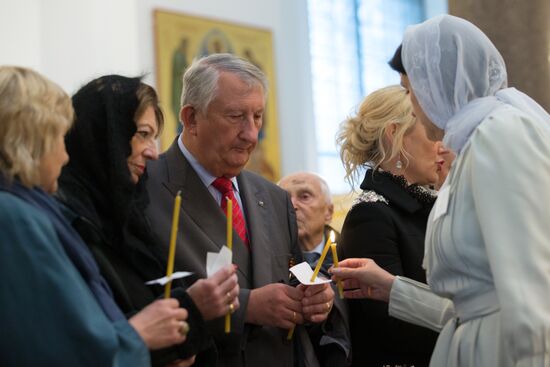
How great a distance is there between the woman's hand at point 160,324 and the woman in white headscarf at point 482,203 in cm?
91

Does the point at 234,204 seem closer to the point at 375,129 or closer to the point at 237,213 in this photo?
the point at 237,213

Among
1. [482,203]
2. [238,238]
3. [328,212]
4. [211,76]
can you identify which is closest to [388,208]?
[238,238]

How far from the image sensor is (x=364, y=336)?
12.5ft

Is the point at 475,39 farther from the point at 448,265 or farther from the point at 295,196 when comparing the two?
the point at 295,196

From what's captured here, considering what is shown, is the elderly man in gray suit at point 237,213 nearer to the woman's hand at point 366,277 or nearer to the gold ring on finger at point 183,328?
the woman's hand at point 366,277

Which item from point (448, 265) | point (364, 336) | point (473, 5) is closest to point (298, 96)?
point (473, 5)

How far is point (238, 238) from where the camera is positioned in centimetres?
361

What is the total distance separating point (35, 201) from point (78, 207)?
36 cm

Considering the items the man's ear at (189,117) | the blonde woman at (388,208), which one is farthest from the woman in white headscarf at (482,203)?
the man's ear at (189,117)

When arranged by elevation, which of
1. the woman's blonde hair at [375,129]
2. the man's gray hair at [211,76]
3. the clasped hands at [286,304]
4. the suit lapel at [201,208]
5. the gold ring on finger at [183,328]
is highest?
the man's gray hair at [211,76]

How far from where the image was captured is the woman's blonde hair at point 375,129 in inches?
155

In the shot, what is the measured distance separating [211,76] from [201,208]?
2.07 feet

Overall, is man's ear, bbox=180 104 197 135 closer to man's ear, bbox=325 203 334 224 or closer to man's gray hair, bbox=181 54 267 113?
man's gray hair, bbox=181 54 267 113

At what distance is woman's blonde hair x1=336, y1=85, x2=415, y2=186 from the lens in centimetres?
393
